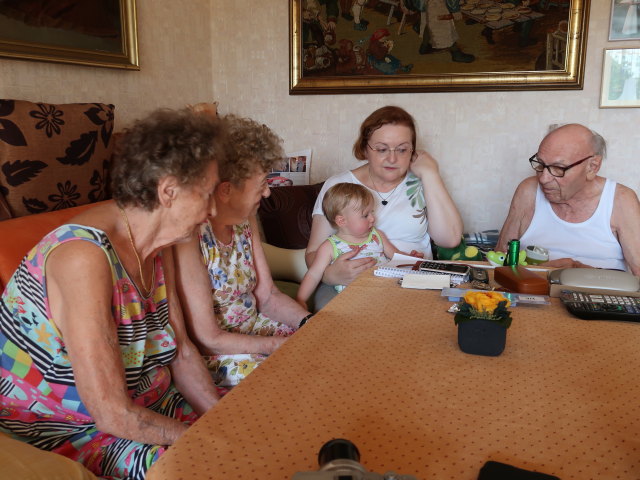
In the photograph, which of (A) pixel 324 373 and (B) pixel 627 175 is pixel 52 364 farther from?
(B) pixel 627 175

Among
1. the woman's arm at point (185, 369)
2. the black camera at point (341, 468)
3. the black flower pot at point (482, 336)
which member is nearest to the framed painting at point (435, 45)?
the woman's arm at point (185, 369)

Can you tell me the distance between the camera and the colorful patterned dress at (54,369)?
44.8 inches

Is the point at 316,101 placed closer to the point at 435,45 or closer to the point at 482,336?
the point at 435,45

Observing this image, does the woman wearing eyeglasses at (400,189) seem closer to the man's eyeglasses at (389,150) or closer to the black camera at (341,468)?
the man's eyeglasses at (389,150)

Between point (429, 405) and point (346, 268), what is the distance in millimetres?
1235

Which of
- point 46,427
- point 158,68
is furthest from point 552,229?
point 158,68

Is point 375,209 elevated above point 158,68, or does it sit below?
below

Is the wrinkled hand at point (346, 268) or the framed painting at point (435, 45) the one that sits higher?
the framed painting at point (435, 45)

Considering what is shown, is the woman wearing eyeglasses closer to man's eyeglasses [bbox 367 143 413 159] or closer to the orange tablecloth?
man's eyeglasses [bbox 367 143 413 159]

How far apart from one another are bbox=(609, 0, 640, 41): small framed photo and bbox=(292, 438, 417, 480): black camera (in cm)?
283

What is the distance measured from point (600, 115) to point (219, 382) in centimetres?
236

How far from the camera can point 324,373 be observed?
996 millimetres

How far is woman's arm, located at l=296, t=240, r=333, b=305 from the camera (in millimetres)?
2184

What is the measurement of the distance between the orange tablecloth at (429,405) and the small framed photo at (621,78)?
1.96 metres
